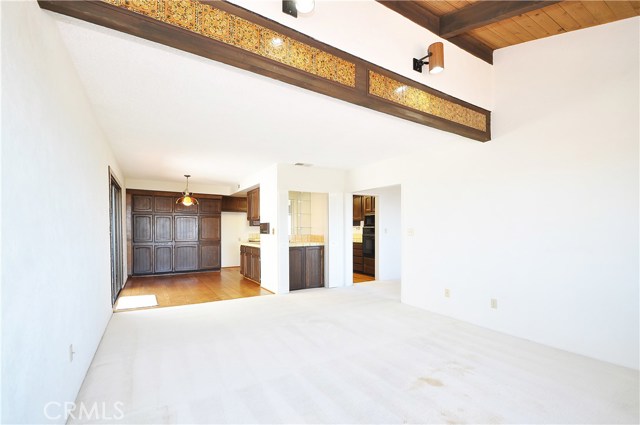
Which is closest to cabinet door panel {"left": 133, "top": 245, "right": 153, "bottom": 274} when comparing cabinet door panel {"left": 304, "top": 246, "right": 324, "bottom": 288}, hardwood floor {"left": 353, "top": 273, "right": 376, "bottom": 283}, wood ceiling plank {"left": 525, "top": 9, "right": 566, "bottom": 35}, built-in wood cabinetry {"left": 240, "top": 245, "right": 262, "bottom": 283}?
built-in wood cabinetry {"left": 240, "top": 245, "right": 262, "bottom": 283}

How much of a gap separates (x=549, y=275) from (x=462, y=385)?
5.65ft

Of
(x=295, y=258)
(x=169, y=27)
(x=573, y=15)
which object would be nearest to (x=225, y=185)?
(x=295, y=258)

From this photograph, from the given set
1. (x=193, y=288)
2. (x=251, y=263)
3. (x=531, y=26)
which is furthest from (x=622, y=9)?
(x=193, y=288)

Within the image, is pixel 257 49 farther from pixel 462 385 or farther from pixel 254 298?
pixel 254 298

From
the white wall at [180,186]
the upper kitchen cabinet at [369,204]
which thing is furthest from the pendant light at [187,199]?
the upper kitchen cabinet at [369,204]

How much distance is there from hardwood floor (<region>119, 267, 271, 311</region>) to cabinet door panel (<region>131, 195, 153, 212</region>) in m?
1.68

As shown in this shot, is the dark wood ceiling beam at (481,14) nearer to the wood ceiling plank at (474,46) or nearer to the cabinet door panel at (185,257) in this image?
the wood ceiling plank at (474,46)

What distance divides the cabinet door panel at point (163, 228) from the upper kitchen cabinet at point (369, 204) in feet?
16.5

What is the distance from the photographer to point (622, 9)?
2.73 meters

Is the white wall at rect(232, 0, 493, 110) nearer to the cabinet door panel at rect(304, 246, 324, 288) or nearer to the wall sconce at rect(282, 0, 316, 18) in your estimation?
the wall sconce at rect(282, 0, 316, 18)

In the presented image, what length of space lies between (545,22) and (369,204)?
502cm

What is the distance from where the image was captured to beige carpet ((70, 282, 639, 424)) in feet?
6.82

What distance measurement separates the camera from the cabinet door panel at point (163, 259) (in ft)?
25.8

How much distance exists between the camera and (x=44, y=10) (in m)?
1.59
